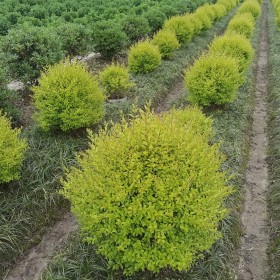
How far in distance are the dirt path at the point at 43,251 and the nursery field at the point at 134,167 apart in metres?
0.02

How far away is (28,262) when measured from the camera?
5172 millimetres

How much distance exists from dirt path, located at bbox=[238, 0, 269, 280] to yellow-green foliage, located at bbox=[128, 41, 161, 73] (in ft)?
12.7

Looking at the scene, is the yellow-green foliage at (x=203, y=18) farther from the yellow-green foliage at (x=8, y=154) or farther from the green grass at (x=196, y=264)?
the yellow-green foliage at (x=8, y=154)

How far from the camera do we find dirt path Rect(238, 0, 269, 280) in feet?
16.6

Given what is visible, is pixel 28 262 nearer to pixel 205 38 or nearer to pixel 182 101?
pixel 182 101

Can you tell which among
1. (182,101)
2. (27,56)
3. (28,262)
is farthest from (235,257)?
(27,56)

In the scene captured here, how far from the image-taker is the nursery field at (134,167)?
3.66 meters

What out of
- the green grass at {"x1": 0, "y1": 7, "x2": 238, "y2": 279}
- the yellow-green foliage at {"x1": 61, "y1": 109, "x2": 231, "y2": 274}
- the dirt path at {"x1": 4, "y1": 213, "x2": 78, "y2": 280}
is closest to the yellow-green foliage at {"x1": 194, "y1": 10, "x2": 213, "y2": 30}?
the green grass at {"x1": 0, "y1": 7, "x2": 238, "y2": 279}

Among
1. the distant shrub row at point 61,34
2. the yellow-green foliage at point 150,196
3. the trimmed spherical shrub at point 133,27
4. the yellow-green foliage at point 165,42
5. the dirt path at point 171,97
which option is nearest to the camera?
the yellow-green foliage at point 150,196

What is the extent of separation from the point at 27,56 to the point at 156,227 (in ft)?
22.4

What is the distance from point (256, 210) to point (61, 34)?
27.7 ft

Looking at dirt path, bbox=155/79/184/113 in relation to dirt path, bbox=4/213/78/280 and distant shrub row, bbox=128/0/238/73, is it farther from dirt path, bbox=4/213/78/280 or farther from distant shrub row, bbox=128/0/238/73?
dirt path, bbox=4/213/78/280

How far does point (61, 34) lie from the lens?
1098 cm

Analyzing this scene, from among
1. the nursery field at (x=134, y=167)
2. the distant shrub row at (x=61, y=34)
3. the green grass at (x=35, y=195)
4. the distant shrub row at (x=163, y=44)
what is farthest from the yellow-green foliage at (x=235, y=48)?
the green grass at (x=35, y=195)
